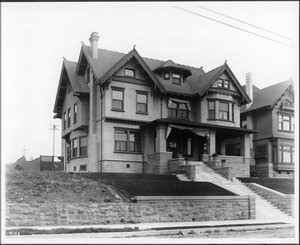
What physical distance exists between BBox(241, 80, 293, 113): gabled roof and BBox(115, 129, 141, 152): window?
12399mm

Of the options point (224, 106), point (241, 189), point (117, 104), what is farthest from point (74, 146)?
point (241, 189)

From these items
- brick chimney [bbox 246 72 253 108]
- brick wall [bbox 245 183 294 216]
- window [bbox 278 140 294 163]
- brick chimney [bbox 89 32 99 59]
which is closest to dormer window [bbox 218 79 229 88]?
brick chimney [bbox 246 72 253 108]

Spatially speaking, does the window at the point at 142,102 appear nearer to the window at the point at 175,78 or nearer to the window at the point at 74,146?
the window at the point at 175,78

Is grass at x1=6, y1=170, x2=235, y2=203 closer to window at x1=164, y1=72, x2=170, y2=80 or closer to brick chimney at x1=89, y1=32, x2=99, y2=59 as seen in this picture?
brick chimney at x1=89, y1=32, x2=99, y2=59

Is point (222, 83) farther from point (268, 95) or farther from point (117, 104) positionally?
point (117, 104)

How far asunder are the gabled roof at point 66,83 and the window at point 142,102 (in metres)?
3.69

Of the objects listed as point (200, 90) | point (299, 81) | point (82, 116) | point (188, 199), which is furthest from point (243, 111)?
point (299, 81)

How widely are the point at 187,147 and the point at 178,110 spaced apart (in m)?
2.86

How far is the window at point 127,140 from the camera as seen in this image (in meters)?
31.6

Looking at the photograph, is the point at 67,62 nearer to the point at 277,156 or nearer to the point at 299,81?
the point at 277,156

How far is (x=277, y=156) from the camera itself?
126ft

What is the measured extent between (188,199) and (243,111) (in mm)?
22024

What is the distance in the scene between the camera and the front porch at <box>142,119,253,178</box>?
98.7 feet

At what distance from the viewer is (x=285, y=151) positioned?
39.3 meters
